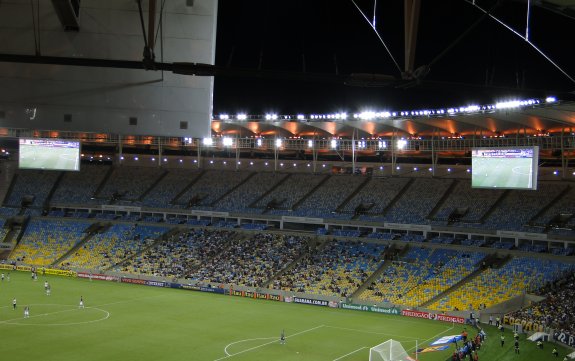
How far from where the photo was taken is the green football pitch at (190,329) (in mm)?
34875

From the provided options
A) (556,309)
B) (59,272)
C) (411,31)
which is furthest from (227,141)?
(411,31)

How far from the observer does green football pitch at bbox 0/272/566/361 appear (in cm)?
3488

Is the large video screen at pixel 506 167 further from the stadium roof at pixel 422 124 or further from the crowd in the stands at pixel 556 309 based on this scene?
the crowd in the stands at pixel 556 309

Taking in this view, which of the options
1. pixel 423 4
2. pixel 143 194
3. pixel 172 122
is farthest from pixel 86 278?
pixel 172 122

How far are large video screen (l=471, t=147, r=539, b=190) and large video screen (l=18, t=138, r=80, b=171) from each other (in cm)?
3262

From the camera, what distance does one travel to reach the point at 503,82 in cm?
5147

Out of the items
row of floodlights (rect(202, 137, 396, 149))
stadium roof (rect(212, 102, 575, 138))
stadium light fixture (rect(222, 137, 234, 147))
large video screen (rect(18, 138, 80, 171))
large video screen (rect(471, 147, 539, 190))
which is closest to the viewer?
large video screen (rect(471, 147, 539, 190))

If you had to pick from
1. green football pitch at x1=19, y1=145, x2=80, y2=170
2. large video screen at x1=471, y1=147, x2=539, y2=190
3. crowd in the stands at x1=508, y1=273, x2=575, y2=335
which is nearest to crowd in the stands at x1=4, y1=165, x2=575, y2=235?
crowd in the stands at x1=508, y1=273, x2=575, y2=335

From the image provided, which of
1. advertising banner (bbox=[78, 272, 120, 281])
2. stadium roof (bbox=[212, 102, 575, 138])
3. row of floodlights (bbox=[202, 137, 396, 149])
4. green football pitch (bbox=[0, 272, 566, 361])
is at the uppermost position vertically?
stadium roof (bbox=[212, 102, 575, 138])

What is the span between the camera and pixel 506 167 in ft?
156

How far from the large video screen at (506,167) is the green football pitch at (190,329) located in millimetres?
11526

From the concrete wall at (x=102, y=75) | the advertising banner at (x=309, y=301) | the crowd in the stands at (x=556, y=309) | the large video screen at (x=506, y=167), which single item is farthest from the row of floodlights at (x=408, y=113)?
the concrete wall at (x=102, y=75)

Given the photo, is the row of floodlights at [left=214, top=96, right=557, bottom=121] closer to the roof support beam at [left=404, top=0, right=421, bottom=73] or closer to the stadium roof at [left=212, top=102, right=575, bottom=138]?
the stadium roof at [left=212, top=102, right=575, bottom=138]

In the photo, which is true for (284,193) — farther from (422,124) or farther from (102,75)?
(102,75)
